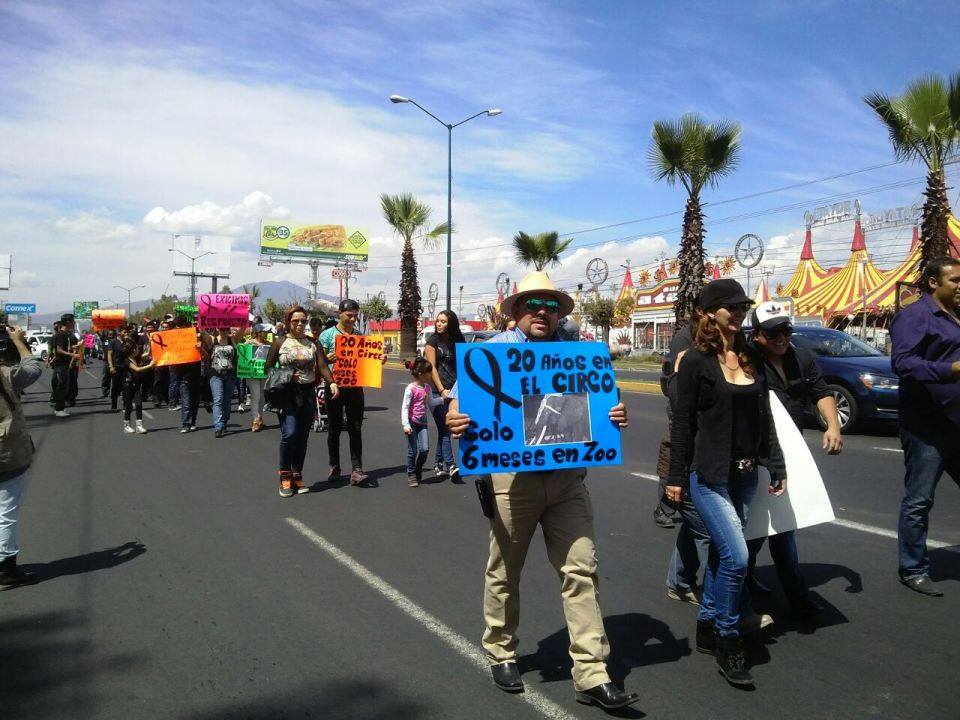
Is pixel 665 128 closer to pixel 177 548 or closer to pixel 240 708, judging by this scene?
pixel 177 548

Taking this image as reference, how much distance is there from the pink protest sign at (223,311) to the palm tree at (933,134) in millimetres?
15228

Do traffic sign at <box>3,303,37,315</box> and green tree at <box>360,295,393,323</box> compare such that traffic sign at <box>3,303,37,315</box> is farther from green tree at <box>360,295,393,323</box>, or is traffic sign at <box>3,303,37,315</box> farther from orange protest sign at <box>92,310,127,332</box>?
orange protest sign at <box>92,310,127,332</box>

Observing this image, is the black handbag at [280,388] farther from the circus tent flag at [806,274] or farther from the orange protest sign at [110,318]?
the circus tent flag at [806,274]

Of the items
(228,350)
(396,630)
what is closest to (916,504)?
(396,630)

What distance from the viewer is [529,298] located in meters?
3.80

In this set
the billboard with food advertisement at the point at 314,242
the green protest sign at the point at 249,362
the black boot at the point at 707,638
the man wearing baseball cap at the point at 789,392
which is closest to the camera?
the black boot at the point at 707,638

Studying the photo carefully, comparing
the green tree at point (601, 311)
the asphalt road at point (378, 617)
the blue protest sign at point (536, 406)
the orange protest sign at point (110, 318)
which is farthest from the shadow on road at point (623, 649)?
the green tree at point (601, 311)

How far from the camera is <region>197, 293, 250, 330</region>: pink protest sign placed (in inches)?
571

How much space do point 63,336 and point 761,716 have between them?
16.3 meters

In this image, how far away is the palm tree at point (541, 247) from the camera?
36844 mm

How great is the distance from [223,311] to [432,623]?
1134 cm

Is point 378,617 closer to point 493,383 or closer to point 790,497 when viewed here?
point 493,383

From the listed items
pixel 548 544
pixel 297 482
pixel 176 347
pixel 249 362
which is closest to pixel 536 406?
pixel 548 544

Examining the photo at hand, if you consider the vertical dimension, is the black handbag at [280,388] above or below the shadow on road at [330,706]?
above
